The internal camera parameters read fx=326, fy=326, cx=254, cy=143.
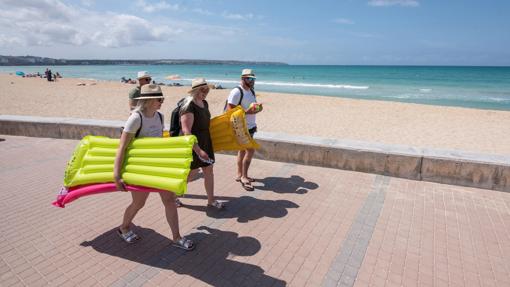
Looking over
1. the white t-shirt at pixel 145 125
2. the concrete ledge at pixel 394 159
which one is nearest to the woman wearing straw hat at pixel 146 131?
the white t-shirt at pixel 145 125

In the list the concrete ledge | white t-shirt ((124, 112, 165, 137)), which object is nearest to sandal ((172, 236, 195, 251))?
white t-shirt ((124, 112, 165, 137))

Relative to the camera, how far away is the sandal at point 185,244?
11.5 ft

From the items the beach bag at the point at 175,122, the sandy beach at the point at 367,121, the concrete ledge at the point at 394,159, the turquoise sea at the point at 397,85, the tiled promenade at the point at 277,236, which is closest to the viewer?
the tiled promenade at the point at 277,236

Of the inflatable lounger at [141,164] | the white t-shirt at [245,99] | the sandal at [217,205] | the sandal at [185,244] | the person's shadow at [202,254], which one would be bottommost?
the person's shadow at [202,254]

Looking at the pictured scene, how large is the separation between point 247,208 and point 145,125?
1.99m

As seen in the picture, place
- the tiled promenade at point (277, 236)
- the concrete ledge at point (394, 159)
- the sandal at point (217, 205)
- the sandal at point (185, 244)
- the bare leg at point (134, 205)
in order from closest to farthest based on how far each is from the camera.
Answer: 1. the tiled promenade at point (277, 236)
2. the bare leg at point (134, 205)
3. the sandal at point (185, 244)
4. the sandal at point (217, 205)
5. the concrete ledge at point (394, 159)

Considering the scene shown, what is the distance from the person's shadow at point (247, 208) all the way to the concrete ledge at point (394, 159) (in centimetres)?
165

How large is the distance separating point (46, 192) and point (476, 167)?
21.8 ft

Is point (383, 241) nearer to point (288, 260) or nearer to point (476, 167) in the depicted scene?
point (288, 260)

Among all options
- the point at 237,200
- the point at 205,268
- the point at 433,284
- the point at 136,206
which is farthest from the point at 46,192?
the point at 433,284

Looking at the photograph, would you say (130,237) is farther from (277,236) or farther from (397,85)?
(397,85)

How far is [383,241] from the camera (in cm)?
371

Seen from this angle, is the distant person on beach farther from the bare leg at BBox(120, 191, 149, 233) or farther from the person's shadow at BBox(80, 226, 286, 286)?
the bare leg at BBox(120, 191, 149, 233)

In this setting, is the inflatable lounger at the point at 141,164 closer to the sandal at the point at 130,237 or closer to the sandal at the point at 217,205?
the sandal at the point at 130,237
